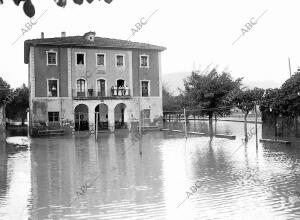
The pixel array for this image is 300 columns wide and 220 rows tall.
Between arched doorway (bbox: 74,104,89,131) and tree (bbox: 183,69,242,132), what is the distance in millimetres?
11820

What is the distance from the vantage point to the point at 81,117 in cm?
3916

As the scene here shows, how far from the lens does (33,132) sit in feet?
114

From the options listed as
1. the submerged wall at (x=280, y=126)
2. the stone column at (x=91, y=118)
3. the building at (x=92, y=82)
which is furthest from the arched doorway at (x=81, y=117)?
the submerged wall at (x=280, y=126)

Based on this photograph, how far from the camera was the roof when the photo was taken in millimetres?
36562

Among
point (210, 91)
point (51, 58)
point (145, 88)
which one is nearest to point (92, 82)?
point (51, 58)

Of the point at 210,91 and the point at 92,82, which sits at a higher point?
the point at 92,82

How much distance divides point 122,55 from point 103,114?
20.8 ft

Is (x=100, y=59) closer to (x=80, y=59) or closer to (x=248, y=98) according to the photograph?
(x=80, y=59)

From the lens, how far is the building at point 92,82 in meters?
36.6

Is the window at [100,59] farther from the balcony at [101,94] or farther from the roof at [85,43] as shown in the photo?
the balcony at [101,94]

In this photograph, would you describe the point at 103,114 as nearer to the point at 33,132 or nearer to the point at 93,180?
the point at 33,132

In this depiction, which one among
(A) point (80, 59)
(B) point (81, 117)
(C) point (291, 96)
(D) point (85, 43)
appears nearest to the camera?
(C) point (291, 96)

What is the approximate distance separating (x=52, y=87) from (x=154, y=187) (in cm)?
2932

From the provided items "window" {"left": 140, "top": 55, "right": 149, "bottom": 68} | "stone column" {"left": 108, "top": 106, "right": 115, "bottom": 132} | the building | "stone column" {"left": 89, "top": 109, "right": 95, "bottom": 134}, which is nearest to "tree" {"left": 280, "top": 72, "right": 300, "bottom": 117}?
the building
